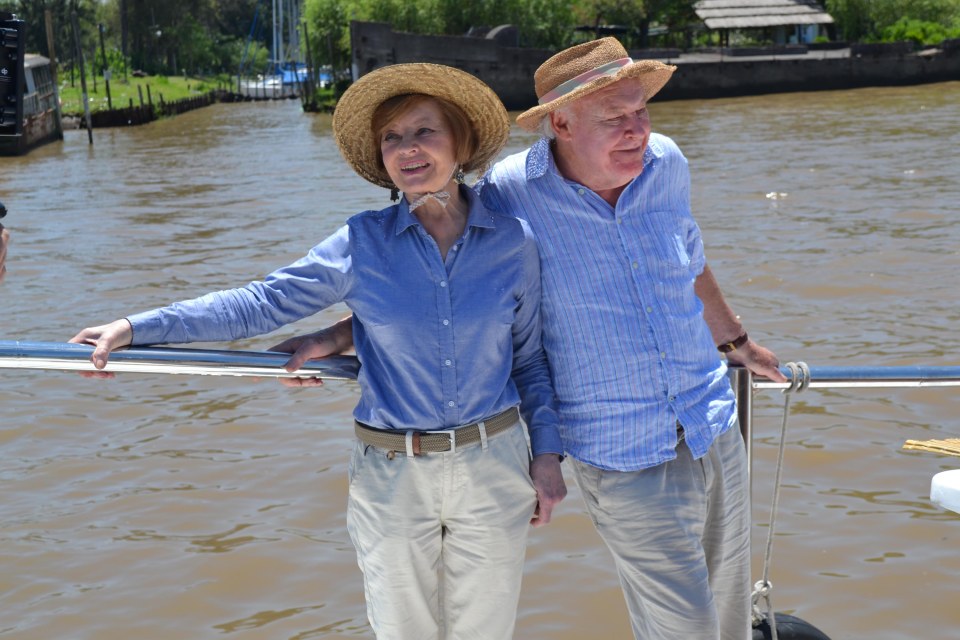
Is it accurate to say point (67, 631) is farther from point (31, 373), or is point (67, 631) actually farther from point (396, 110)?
point (31, 373)

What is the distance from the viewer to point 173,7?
93.5m

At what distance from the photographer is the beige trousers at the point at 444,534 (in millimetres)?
2406

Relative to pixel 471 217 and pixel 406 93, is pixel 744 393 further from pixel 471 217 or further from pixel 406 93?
pixel 406 93

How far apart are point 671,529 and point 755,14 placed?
56.2 m

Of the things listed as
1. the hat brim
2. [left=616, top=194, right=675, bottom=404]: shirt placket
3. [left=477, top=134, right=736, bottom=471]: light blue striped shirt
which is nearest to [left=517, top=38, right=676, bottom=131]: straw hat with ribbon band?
the hat brim

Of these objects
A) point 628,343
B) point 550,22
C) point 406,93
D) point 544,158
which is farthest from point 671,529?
point 550,22

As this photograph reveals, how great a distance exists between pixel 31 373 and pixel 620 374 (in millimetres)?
7104

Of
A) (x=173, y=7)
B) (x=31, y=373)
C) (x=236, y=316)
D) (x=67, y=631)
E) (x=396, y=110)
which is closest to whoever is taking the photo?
(x=236, y=316)

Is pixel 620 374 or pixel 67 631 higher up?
pixel 620 374

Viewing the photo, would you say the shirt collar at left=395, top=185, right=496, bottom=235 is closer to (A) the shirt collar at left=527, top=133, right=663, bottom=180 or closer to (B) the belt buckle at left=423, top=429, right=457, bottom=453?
(A) the shirt collar at left=527, top=133, right=663, bottom=180

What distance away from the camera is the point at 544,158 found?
8.80 feet

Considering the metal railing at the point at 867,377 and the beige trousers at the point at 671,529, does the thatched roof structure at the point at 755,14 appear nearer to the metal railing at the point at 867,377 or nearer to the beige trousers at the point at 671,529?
the metal railing at the point at 867,377

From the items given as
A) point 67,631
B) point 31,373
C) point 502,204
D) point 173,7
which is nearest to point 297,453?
point 67,631

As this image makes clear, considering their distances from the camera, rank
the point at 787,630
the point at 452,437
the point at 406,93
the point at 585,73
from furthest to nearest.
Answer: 1. the point at 787,630
2. the point at 585,73
3. the point at 406,93
4. the point at 452,437
